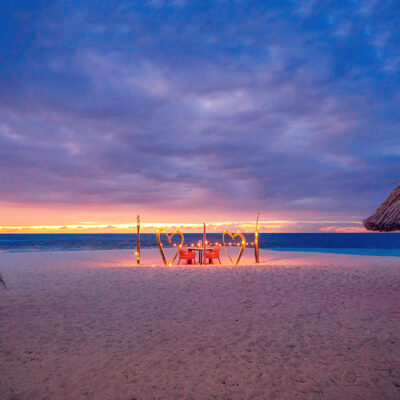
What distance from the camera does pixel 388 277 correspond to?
11.4 m

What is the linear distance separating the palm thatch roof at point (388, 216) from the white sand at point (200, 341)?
5.97 feet

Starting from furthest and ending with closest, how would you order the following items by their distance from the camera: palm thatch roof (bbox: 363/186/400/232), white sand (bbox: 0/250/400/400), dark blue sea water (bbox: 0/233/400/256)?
1. dark blue sea water (bbox: 0/233/400/256)
2. palm thatch roof (bbox: 363/186/400/232)
3. white sand (bbox: 0/250/400/400)

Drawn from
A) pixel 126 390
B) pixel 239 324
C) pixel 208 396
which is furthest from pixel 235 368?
pixel 239 324

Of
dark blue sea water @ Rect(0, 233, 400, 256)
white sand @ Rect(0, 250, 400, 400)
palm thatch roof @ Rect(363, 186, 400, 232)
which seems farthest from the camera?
dark blue sea water @ Rect(0, 233, 400, 256)

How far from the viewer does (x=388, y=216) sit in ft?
23.1

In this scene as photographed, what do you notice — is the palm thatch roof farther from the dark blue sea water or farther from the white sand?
the dark blue sea water

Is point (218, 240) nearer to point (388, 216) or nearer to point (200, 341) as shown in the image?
point (388, 216)

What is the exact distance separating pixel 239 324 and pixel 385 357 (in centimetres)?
241

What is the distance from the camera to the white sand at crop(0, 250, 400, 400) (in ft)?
12.0

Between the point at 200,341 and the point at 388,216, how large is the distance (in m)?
4.92

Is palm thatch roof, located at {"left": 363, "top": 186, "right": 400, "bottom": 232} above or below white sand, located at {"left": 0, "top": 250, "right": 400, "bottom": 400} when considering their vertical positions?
above

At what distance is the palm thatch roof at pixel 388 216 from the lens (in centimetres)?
688

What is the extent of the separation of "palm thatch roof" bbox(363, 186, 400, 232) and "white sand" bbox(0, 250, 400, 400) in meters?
1.82

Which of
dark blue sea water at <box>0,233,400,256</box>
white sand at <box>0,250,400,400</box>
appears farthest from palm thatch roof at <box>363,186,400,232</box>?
dark blue sea water at <box>0,233,400,256</box>
